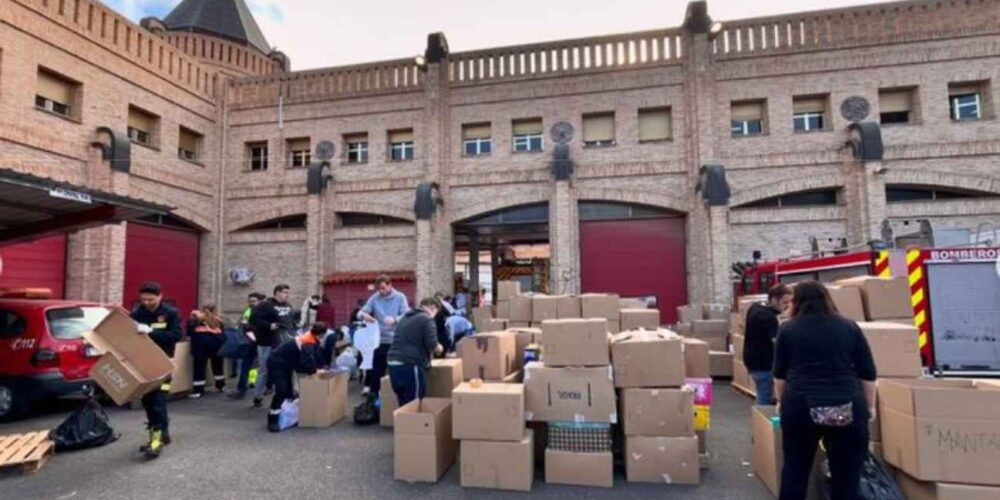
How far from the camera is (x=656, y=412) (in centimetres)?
461

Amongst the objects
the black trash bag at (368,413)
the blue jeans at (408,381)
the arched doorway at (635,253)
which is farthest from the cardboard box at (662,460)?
the arched doorway at (635,253)

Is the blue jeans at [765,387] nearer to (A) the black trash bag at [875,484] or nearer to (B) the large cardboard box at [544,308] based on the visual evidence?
(A) the black trash bag at [875,484]

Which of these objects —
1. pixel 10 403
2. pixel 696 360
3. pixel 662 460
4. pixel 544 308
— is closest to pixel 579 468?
pixel 662 460

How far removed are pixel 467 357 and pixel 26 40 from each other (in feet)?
42.9

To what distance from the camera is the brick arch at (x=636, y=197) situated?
14562 mm

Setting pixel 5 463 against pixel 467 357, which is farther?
pixel 467 357

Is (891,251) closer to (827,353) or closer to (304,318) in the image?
(827,353)

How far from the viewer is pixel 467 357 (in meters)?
5.83

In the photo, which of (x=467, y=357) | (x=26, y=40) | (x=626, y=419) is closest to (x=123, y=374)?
(x=467, y=357)

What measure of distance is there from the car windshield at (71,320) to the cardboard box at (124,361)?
70.3 inches

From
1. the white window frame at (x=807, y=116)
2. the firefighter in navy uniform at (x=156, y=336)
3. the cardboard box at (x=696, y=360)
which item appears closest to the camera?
the firefighter in navy uniform at (x=156, y=336)

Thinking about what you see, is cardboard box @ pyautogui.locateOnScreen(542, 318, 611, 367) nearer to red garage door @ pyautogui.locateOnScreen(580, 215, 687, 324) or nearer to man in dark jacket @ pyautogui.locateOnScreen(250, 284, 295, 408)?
man in dark jacket @ pyautogui.locateOnScreen(250, 284, 295, 408)

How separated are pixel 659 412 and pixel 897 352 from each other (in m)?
2.04

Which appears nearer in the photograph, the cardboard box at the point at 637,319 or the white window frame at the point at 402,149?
the cardboard box at the point at 637,319
